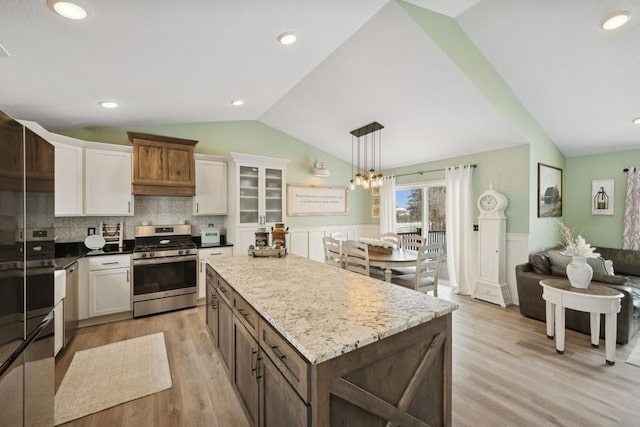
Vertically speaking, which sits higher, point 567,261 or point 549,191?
point 549,191

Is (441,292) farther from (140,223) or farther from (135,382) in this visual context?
(140,223)

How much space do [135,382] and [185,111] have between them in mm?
3138

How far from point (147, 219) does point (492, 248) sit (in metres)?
5.02

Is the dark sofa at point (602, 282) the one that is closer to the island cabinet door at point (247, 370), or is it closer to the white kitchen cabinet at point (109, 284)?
the island cabinet door at point (247, 370)

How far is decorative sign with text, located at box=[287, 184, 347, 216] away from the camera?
213 inches

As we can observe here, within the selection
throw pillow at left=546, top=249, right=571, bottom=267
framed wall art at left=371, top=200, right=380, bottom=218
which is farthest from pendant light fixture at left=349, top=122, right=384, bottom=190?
throw pillow at left=546, top=249, right=571, bottom=267

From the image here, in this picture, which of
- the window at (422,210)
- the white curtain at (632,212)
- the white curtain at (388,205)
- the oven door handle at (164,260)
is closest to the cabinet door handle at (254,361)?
the oven door handle at (164,260)

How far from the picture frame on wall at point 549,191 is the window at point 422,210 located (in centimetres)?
137

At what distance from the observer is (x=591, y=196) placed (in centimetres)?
437

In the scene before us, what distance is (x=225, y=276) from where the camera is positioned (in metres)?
2.04

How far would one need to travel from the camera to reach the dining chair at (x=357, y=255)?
326 centimetres

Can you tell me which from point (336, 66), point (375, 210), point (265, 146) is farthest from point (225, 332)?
point (375, 210)

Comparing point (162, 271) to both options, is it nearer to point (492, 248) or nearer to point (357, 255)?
point (357, 255)

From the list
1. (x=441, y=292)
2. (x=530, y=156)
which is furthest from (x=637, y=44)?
(x=441, y=292)
